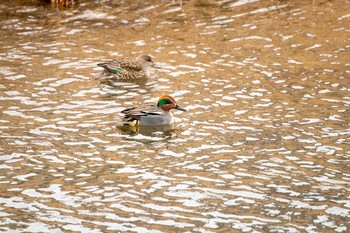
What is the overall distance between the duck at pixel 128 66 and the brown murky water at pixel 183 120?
0.32 m

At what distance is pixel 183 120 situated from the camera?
14.8 meters

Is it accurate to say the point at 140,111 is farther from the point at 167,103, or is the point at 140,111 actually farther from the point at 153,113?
the point at 167,103

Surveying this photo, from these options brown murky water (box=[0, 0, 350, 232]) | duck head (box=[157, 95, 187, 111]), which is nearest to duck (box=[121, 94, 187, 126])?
duck head (box=[157, 95, 187, 111])

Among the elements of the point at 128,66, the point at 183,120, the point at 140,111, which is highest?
the point at 128,66

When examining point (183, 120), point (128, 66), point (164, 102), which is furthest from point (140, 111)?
point (128, 66)

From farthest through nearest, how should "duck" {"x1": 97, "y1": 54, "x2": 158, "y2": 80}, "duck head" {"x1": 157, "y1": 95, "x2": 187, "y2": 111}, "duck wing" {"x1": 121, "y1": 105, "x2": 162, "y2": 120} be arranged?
"duck" {"x1": 97, "y1": 54, "x2": 158, "y2": 80} → "duck head" {"x1": 157, "y1": 95, "x2": 187, "y2": 111} → "duck wing" {"x1": 121, "y1": 105, "x2": 162, "y2": 120}

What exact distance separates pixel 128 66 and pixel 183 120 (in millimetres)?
2748

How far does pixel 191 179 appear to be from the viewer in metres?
12.0

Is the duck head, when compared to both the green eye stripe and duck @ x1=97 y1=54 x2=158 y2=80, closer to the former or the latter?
the green eye stripe

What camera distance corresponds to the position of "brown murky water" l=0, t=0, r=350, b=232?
10969 millimetres

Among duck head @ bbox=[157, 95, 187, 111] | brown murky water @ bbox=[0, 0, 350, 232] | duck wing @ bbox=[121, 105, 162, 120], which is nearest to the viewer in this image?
brown murky water @ bbox=[0, 0, 350, 232]

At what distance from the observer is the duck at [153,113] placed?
1453 cm

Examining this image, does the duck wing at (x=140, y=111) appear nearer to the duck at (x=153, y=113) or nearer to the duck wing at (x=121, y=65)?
the duck at (x=153, y=113)

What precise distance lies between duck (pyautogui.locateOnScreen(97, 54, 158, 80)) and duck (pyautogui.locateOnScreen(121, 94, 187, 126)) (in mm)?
2230
